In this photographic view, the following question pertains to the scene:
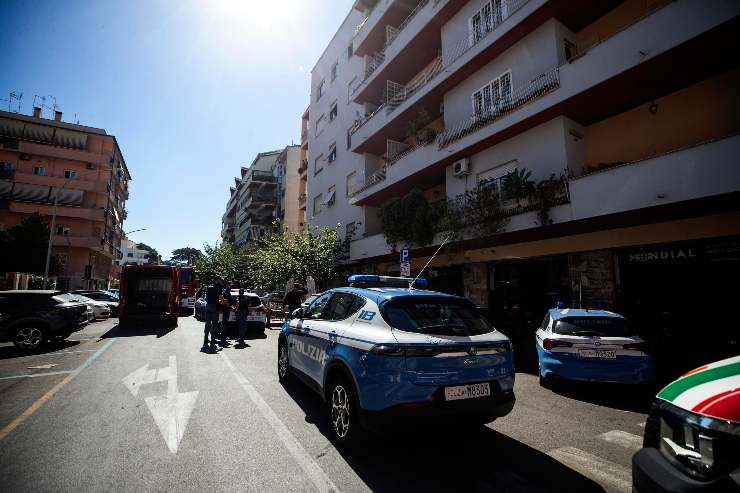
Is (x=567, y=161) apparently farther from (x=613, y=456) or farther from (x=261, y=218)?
(x=261, y=218)

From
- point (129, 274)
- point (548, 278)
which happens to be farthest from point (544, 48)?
point (129, 274)

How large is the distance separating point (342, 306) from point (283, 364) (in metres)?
2.36

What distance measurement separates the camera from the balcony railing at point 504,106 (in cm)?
1045

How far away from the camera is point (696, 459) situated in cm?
157

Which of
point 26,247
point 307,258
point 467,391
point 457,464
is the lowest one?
point 457,464

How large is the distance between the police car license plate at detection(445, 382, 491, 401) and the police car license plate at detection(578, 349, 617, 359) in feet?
11.3

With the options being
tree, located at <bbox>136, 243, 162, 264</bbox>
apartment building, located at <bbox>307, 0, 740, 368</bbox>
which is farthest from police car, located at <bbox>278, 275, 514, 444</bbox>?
tree, located at <bbox>136, 243, 162, 264</bbox>

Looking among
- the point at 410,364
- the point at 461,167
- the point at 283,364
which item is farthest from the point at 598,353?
the point at 461,167

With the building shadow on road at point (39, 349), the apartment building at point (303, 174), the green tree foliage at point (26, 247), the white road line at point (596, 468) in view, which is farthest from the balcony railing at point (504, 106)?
the green tree foliage at point (26, 247)

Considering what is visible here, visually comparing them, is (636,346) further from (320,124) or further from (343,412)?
(320,124)

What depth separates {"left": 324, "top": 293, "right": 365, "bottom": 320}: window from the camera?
4.33 m

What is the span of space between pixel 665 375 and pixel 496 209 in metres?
5.75

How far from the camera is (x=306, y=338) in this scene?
16.7 feet

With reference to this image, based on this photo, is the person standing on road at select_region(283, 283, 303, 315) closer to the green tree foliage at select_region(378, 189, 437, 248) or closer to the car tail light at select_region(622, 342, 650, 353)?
the green tree foliage at select_region(378, 189, 437, 248)
